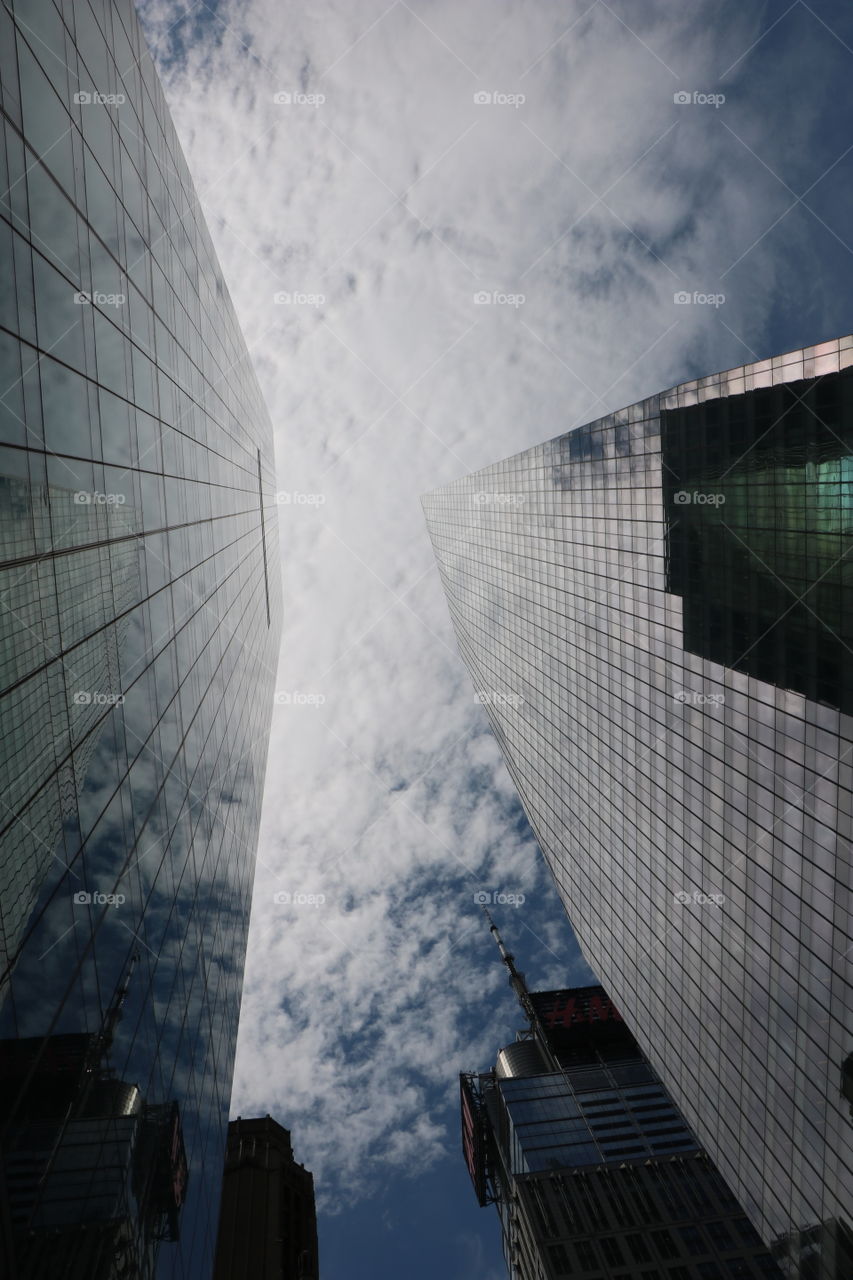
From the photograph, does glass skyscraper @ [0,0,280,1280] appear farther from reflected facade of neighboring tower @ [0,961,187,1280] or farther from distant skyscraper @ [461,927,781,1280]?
distant skyscraper @ [461,927,781,1280]

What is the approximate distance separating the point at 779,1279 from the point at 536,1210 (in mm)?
26678

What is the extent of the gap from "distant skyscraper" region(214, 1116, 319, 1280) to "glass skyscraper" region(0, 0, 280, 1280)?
59669 mm

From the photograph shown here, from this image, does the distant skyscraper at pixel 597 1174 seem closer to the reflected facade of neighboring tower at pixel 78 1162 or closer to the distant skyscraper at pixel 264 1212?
the distant skyscraper at pixel 264 1212

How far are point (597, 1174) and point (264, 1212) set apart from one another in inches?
1634

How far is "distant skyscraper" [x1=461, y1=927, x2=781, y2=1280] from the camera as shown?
77938 mm

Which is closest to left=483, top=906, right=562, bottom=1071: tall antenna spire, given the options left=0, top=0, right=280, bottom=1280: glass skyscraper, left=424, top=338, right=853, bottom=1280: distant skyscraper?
left=424, top=338, right=853, bottom=1280: distant skyscraper

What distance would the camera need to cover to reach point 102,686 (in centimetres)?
1614

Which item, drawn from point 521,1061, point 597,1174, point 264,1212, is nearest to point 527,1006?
point 521,1061

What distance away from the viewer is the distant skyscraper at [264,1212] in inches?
2844

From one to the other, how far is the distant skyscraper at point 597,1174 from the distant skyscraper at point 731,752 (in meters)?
36.9

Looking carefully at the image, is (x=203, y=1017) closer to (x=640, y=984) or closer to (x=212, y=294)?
(x=212, y=294)

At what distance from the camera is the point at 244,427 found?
51812 millimetres

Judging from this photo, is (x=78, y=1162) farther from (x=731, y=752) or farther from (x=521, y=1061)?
(x=521, y=1061)

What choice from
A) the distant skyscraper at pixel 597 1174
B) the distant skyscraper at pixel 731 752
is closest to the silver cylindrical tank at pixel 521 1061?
the distant skyscraper at pixel 597 1174
